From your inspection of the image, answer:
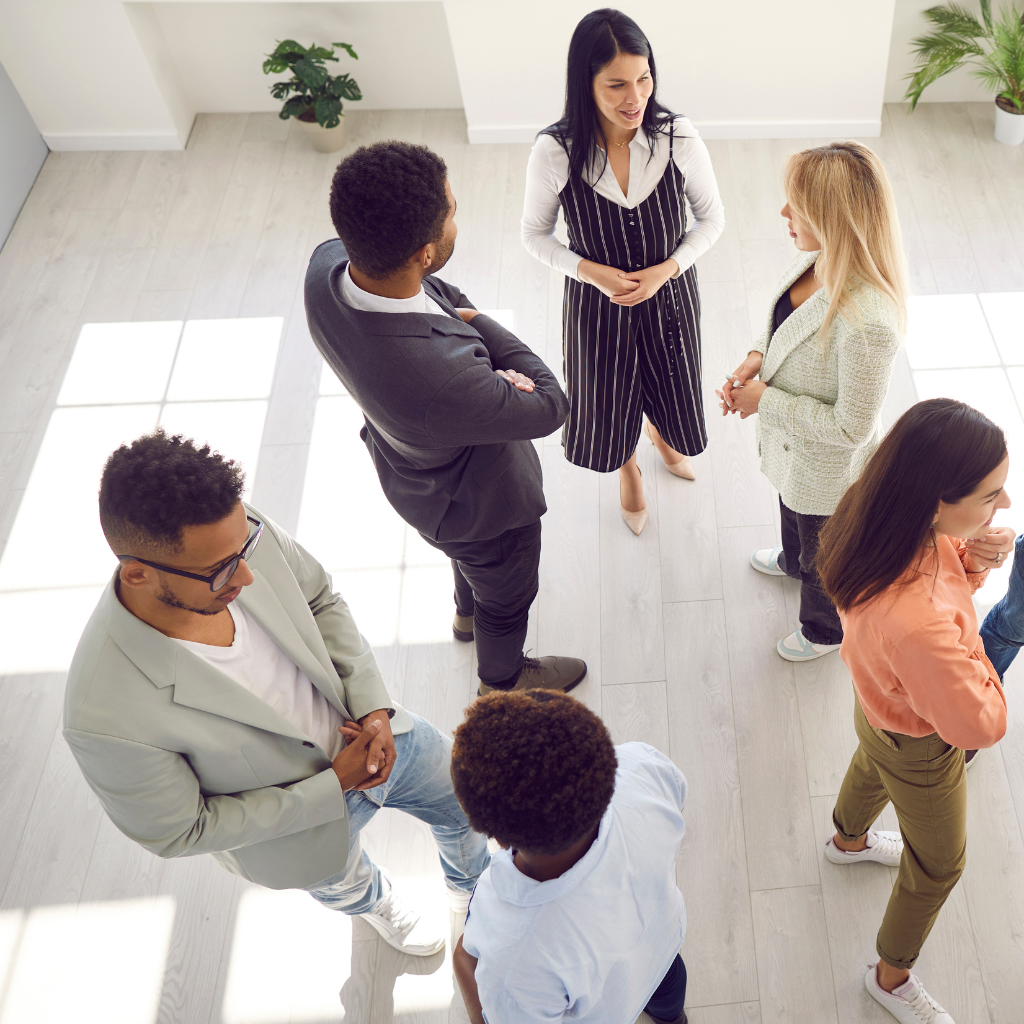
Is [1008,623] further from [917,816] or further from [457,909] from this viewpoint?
[457,909]

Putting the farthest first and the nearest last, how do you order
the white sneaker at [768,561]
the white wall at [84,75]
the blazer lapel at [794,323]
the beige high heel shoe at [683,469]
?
the white wall at [84,75]
the beige high heel shoe at [683,469]
the white sneaker at [768,561]
the blazer lapel at [794,323]

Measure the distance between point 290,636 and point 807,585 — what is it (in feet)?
5.37

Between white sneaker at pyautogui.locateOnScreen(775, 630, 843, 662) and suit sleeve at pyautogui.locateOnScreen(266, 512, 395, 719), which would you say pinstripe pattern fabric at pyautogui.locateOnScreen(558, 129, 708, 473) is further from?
suit sleeve at pyautogui.locateOnScreen(266, 512, 395, 719)

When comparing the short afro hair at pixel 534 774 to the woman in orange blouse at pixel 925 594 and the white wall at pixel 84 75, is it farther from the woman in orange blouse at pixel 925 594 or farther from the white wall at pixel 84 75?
the white wall at pixel 84 75

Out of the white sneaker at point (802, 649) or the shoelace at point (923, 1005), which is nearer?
the shoelace at point (923, 1005)

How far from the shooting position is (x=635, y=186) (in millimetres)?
2471

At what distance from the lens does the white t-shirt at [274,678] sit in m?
1.70

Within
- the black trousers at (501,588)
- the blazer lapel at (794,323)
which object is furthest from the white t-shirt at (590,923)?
the blazer lapel at (794,323)

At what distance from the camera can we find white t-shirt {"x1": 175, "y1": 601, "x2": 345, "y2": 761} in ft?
5.57

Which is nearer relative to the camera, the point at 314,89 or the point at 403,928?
the point at 403,928

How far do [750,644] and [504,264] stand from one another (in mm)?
2318

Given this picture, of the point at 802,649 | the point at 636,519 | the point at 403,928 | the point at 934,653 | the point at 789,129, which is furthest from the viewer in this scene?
the point at 789,129

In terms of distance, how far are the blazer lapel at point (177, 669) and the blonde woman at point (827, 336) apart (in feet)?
4.95

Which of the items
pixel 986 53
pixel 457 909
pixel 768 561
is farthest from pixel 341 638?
pixel 986 53
